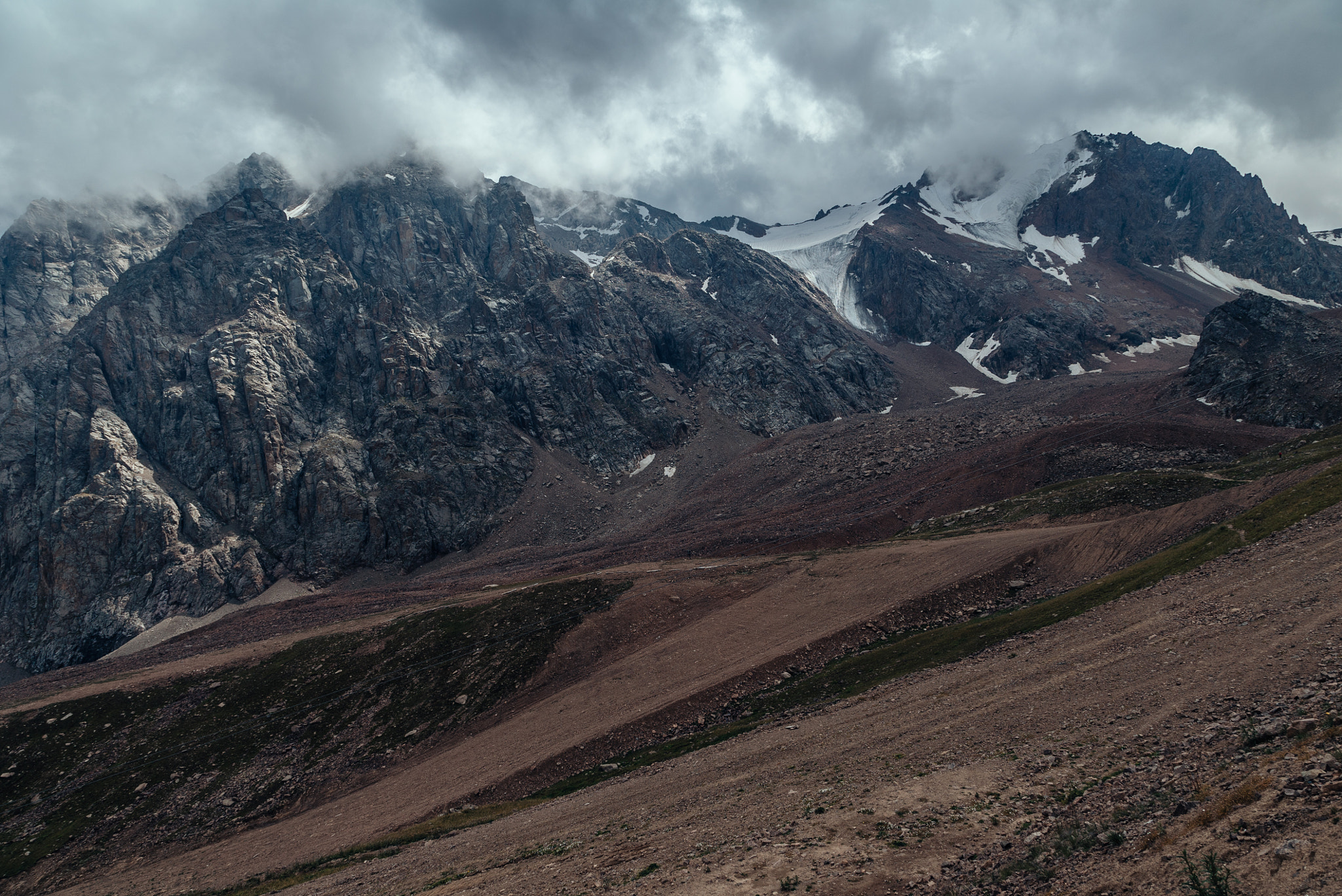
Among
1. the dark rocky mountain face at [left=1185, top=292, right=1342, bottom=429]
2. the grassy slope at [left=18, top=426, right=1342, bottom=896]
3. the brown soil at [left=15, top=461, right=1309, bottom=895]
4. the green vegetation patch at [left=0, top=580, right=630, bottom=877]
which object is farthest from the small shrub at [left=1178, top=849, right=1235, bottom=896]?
the dark rocky mountain face at [left=1185, top=292, right=1342, bottom=429]

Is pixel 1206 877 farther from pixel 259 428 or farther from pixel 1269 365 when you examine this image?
pixel 259 428

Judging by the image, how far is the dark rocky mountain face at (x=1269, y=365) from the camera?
107 m

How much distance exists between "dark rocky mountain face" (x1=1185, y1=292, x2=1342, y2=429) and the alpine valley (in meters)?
0.89

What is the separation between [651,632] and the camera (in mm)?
59938

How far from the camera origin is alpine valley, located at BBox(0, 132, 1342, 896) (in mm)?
19812

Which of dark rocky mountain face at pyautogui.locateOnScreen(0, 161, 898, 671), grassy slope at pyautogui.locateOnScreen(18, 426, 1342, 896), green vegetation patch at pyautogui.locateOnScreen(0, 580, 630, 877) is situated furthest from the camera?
dark rocky mountain face at pyautogui.locateOnScreen(0, 161, 898, 671)

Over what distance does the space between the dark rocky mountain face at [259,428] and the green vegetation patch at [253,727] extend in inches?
3215

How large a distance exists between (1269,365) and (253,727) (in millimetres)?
178556

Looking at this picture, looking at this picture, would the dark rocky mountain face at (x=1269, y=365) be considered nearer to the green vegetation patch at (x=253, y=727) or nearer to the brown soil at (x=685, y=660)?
the brown soil at (x=685, y=660)

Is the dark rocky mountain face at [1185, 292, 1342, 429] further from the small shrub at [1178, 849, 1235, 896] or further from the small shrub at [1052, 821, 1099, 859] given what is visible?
the small shrub at [1178, 849, 1235, 896]

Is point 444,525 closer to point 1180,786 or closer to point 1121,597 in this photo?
point 1121,597

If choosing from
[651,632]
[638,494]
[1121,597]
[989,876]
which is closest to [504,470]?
[638,494]

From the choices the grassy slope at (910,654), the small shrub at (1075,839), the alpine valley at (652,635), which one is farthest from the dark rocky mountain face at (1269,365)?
the small shrub at (1075,839)

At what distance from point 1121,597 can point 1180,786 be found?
2998cm
